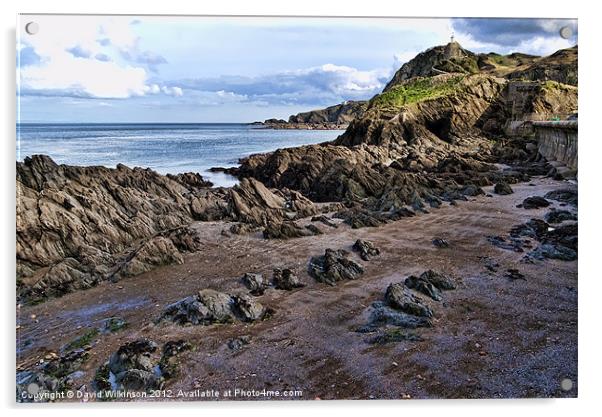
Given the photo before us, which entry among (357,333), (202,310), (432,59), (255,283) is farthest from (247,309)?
(432,59)

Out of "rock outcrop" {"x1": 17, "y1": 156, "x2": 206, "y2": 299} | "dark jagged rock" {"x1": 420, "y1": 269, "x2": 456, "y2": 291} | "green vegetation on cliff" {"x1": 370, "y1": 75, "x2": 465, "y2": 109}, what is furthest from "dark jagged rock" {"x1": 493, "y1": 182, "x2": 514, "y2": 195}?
"green vegetation on cliff" {"x1": 370, "y1": 75, "x2": 465, "y2": 109}

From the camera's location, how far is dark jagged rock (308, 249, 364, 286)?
659 cm

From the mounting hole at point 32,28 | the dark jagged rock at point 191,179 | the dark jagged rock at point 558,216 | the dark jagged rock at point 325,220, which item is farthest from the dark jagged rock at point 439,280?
the mounting hole at point 32,28

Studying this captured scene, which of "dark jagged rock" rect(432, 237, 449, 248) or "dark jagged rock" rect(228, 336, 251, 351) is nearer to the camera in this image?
"dark jagged rock" rect(228, 336, 251, 351)

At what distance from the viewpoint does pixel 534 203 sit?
8.86 metres

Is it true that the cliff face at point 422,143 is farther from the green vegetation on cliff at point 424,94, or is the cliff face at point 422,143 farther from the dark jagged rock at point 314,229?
the dark jagged rock at point 314,229

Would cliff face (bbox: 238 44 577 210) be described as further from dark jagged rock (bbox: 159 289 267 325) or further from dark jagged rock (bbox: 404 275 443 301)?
dark jagged rock (bbox: 159 289 267 325)

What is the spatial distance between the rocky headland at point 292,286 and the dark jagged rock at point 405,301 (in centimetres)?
2

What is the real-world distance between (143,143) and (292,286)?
9.85 ft

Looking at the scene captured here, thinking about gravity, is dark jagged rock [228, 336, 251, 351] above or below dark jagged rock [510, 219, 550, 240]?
below

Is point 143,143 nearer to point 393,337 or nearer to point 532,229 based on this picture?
point 393,337

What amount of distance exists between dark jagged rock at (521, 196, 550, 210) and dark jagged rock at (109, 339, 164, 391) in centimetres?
696
